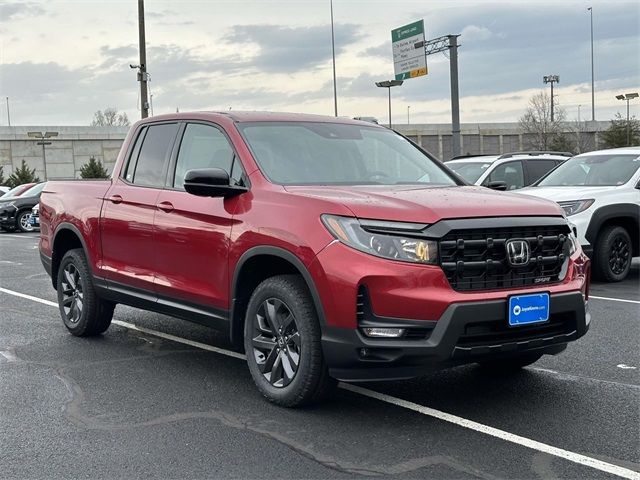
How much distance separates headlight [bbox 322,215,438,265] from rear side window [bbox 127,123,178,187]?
2.25 metres

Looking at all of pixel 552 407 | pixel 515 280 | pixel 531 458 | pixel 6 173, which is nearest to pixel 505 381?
pixel 552 407

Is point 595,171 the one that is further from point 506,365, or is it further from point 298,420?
point 298,420

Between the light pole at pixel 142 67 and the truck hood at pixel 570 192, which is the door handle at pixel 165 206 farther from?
the light pole at pixel 142 67

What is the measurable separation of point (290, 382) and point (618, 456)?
1850 mm

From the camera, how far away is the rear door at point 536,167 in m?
14.0

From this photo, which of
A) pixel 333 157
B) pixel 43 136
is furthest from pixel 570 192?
pixel 43 136

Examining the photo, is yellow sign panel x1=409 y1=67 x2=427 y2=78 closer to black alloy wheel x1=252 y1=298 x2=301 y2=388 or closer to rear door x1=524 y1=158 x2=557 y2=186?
rear door x1=524 y1=158 x2=557 y2=186

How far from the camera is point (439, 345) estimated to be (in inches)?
164

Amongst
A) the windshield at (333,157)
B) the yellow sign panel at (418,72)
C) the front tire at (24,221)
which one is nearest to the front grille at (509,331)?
the windshield at (333,157)

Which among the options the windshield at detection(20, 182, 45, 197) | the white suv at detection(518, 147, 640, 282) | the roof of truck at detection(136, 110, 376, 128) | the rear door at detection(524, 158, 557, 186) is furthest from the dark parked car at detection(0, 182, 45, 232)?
the roof of truck at detection(136, 110, 376, 128)

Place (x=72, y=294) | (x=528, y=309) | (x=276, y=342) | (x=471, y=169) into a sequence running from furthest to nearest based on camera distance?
(x=471, y=169) → (x=72, y=294) → (x=276, y=342) → (x=528, y=309)

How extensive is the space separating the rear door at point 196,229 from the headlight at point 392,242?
111 centimetres

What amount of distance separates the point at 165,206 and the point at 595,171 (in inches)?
288

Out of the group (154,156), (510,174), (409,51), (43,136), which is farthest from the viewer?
(43,136)
